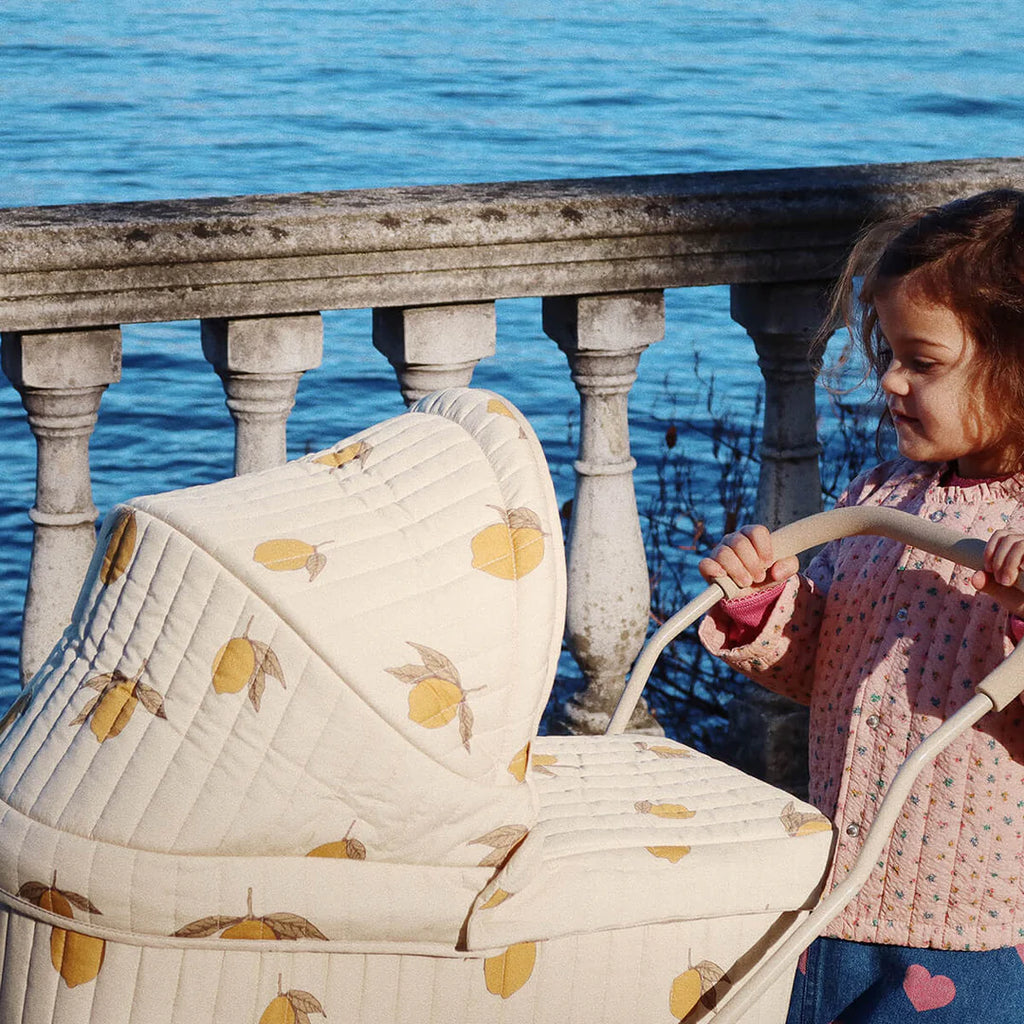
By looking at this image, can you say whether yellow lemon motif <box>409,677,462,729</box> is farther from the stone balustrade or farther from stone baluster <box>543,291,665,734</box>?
stone baluster <box>543,291,665,734</box>

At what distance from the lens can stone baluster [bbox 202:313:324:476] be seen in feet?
7.89

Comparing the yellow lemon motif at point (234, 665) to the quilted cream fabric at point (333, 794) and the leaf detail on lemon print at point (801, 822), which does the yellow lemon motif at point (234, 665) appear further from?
the leaf detail on lemon print at point (801, 822)

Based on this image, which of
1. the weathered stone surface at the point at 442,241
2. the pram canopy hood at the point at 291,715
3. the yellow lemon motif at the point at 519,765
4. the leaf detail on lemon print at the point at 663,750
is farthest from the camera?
the weathered stone surface at the point at 442,241

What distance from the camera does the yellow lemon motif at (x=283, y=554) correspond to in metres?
1.53

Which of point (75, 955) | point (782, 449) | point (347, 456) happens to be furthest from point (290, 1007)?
point (782, 449)

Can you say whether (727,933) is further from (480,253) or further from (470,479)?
(480,253)

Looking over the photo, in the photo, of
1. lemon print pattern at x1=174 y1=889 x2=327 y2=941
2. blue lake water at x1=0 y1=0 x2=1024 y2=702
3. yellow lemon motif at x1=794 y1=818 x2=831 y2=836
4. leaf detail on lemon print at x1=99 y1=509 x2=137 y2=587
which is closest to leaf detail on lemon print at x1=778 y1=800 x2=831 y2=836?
yellow lemon motif at x1=794 y1=818 x2=831 y2=836

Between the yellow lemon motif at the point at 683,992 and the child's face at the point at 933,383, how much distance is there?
65 centimetres

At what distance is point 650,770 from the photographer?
1.91m

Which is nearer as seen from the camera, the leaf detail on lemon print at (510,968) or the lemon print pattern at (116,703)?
the lemon print pattern at (116,703)

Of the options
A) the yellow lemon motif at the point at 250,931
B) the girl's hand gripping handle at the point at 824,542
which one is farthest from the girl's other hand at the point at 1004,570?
the yellow lemon motif at the point at 250,931

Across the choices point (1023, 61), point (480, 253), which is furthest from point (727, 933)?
point (1023, 61)

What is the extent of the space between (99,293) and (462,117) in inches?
243

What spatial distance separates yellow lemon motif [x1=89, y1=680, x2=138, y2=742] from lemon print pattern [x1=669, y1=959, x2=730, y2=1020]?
0.64 metres
